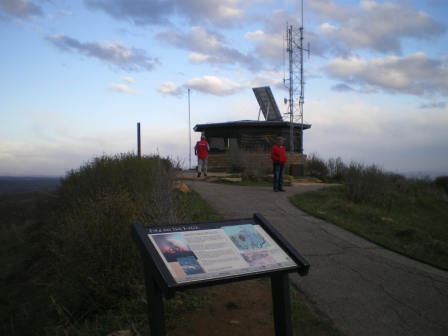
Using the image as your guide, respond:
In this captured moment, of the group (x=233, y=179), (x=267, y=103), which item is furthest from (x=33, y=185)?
(x=267, y=103)

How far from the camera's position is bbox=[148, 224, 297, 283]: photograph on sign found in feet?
10.8

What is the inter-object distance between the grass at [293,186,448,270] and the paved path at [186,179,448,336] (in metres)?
0.57

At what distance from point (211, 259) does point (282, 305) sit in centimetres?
86

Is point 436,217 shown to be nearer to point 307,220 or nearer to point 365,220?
point 365,220

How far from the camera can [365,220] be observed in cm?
1102

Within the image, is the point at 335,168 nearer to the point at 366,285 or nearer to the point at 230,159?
the point at 230,159

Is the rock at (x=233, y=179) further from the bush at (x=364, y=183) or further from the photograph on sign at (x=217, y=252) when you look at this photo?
the photograph on sign at (x=217, y=252)

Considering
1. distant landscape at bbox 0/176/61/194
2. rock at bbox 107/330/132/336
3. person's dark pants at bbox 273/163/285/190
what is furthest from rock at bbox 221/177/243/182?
rock at bbox 107/330/132/336

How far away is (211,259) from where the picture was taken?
3.46 metres

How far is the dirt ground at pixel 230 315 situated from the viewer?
4656mm

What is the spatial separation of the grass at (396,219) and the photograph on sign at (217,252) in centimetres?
485

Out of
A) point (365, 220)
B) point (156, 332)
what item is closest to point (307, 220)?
point (365, 220)

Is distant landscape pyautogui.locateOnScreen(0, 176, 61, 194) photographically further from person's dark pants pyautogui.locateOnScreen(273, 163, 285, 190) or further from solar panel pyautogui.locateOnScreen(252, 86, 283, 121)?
solar panel pyautogui.locateOnScreen(252, 86, 283, 121)

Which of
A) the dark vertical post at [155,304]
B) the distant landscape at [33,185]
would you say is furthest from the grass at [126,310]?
the distant landscape at [33,185]
